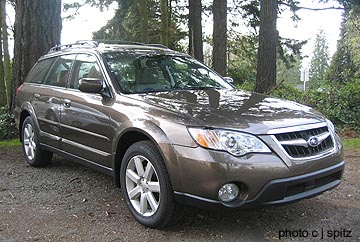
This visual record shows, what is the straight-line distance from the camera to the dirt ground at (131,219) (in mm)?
3562

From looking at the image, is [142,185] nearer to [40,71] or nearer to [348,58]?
[40,71]

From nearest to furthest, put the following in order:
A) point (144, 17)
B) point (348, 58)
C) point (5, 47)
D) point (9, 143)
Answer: point (9, 143), point (144, 17), point (5, 47), point (348, 58)

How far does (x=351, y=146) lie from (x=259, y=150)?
14.7 feet

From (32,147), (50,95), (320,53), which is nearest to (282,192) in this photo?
(50,95)

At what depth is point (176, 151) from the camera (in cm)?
338

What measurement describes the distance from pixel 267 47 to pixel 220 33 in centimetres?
223

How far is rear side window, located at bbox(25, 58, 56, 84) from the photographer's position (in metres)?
5.98

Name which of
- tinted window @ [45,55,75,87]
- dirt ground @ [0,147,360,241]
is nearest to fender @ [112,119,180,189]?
dirt ground @ [0,147,360,241]

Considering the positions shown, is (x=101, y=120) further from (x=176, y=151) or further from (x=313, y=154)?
(x=313, y=154)

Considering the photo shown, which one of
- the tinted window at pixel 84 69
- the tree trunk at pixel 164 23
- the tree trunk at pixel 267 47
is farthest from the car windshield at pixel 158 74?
the tree trunk at pixel 164 23

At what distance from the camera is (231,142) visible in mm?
3262

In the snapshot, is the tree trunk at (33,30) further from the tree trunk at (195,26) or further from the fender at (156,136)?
the tree trunk at (195,26)

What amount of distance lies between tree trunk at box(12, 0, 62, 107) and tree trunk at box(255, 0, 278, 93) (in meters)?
5.50

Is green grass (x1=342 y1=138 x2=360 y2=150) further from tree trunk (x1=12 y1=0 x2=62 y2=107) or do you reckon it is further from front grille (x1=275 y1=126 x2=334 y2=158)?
tree trunk (x1=12 y1=0 x2=62 y2=107)
